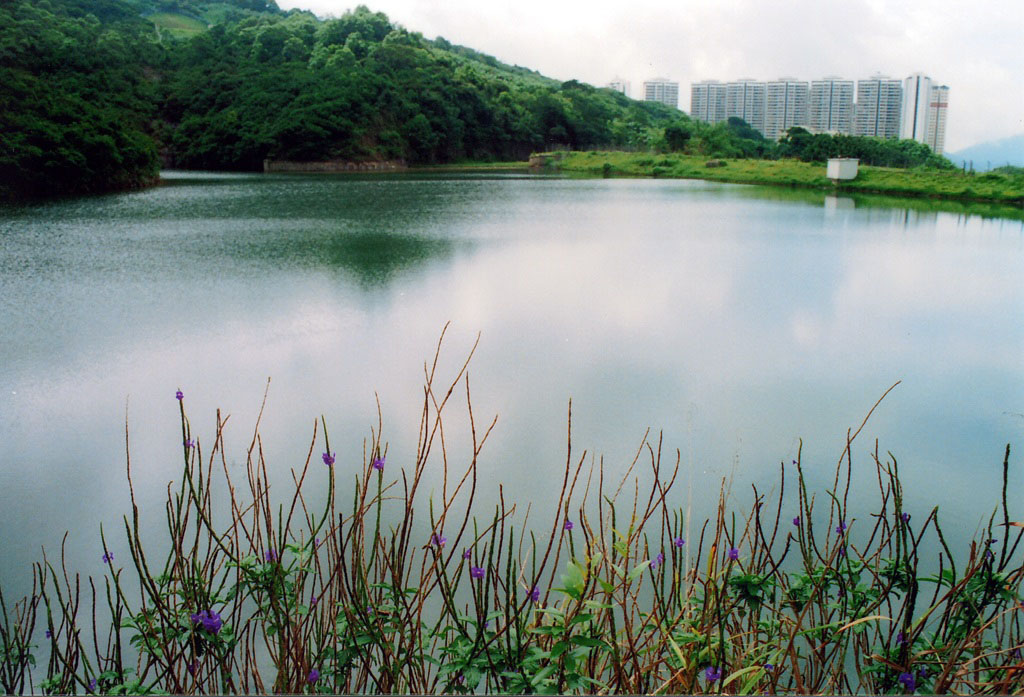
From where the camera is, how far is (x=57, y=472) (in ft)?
8.59

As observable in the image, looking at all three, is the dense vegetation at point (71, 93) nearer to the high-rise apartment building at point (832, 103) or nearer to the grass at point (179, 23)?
the grass at point (179, 23)

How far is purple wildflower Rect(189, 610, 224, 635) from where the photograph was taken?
3.72 feet

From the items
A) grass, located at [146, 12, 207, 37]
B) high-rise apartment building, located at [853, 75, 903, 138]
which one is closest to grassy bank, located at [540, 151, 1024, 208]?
high-rise apartment building, located at [853, 75, 903, 138]

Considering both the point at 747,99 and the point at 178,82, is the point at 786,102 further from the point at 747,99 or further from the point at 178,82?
the point at 178,82

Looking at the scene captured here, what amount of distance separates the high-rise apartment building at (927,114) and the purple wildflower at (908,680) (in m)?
1.90

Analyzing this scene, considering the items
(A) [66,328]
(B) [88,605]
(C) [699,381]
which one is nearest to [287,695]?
(B) [88,605]

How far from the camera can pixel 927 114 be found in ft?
8.82

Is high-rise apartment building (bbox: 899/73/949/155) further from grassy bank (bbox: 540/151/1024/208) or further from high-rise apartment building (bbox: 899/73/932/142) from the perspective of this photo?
grassy bank (bbox: 540/151/1024/208)

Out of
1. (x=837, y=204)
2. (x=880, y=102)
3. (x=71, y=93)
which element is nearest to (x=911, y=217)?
(x=837, y=204)

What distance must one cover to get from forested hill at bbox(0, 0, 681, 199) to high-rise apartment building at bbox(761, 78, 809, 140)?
3.07 meters

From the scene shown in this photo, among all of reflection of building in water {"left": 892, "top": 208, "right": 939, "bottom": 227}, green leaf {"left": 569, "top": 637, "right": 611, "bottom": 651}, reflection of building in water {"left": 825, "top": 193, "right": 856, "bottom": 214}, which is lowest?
green leaf {"left": 569, "top": 637, "right": 611, "bottom": 651}

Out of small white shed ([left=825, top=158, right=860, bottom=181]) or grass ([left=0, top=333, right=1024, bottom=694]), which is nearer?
grass ([left=0, top=333, right=1024, bottom=694])

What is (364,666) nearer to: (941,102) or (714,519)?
(714,519)

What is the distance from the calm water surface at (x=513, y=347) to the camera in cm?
269
